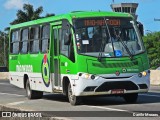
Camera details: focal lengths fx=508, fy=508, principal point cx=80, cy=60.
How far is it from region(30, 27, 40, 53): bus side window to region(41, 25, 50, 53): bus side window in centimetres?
68

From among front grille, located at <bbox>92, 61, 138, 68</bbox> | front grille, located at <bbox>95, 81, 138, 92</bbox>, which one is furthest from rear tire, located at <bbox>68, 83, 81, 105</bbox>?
front grille, located at <bbox>92, 61, 138, 68</bbox>

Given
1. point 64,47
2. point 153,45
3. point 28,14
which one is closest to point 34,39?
point 64,47

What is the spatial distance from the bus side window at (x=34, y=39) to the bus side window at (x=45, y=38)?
2.25ft

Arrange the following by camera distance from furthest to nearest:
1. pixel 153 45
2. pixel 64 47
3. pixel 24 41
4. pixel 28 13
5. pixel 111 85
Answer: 1. pixel 153 45
2. pixel 28 13
3. pixel 24 41
4. pixel 64 47
5. pixel 111 85

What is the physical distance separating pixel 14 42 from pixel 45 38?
429 cm

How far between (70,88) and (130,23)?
2.83 metres

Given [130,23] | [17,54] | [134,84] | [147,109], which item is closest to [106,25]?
[130,23]

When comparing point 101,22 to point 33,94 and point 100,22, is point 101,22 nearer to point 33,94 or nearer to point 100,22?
point 100,22

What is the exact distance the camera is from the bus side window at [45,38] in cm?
1794

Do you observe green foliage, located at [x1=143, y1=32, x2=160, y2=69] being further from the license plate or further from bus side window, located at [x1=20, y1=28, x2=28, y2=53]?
the license plate

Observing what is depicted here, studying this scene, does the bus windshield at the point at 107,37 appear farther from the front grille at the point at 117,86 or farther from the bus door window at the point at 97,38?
the front grille at the point at 117,86

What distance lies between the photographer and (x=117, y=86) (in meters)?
15.3

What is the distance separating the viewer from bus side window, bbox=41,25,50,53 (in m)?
17.9

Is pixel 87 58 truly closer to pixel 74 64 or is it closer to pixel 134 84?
pixel 74 64
